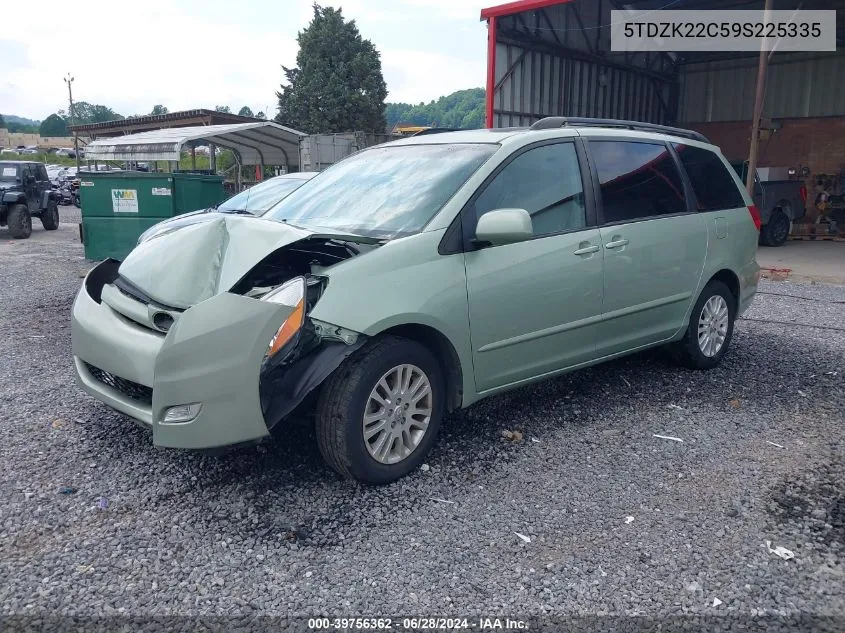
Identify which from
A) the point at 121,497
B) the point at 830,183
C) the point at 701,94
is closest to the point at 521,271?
the point at 121,497

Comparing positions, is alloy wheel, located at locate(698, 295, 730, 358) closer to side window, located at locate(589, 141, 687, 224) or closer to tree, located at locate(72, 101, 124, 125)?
side window, located at locate(589, 141, 687, 224)

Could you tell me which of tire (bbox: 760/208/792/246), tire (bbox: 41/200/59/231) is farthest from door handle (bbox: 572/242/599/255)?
tire (bbox: 41/200/59/231)

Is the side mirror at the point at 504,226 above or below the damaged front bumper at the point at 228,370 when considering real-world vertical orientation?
above

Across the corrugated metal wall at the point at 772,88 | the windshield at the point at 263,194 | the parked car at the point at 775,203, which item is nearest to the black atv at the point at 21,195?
the windshield at the point at 263,194

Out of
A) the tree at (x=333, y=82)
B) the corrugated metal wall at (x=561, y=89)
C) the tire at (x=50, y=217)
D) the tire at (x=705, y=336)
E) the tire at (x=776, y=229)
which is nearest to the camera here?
the tire at (x=705, y=336)

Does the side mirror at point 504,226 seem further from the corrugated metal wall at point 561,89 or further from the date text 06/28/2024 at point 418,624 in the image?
the corrugated metal wall at point 561,89

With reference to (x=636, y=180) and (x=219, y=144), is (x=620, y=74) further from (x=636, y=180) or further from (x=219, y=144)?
(x=636, y=180)

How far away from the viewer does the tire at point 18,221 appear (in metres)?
15.8

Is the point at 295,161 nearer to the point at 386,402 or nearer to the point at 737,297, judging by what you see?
the point at 737,297

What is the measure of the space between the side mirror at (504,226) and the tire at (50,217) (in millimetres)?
16864

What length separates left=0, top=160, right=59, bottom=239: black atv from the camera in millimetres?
15766

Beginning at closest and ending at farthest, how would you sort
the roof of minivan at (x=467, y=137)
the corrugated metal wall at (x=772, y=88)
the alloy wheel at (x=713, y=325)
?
the roof of minivan at (x=467, y=137)
the alloy wheel at (x=713, y=325)
the corrugated metal wall at (x=772, y=88)

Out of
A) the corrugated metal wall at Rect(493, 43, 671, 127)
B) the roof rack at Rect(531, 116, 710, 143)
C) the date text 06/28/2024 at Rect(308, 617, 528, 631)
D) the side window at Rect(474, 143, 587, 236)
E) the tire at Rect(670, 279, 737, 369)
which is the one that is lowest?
the date text 06/28/2024 at Rect(308, 617, 528, 631)

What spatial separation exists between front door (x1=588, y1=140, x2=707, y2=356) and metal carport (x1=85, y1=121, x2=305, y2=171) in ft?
38.1
